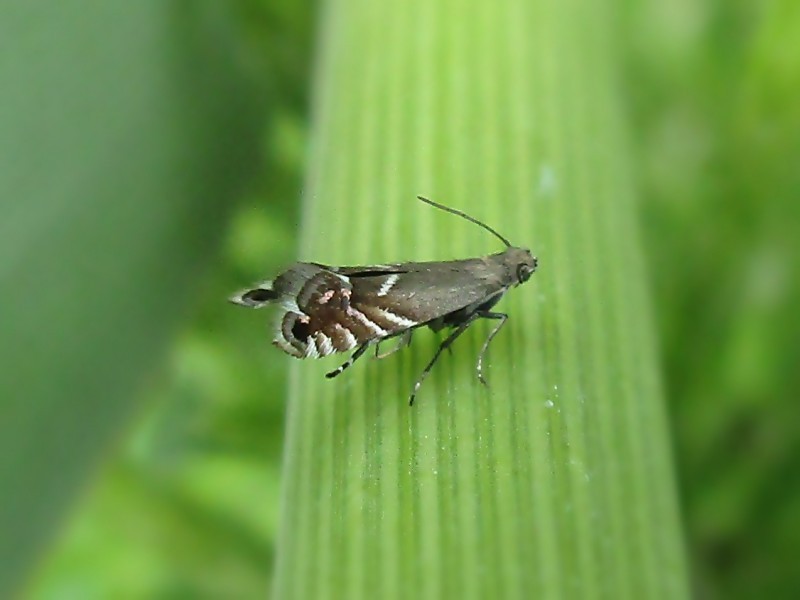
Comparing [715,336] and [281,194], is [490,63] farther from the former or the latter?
[715,336]

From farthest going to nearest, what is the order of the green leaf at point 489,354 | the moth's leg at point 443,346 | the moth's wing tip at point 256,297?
the moth's wing tip at point 256,297 → the moth's leg at point 443,346 → the green leaf at point 489,354

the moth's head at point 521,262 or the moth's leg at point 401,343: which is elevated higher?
the moth's head at point 521,262

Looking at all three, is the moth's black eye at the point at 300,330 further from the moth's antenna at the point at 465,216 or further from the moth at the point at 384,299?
the moth's antenna at the point at 465,216

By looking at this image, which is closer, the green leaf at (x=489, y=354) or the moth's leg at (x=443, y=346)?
the green leaf at (x=489, y=354)

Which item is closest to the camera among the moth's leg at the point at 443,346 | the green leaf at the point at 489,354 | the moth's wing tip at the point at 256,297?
the green leaf at the point at 489,354

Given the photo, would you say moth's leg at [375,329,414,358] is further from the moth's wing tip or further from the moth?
the moth's wing tip

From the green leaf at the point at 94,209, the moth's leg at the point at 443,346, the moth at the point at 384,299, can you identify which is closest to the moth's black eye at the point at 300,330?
the moth at the point at 384,299

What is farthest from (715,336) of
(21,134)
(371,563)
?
(21,134)

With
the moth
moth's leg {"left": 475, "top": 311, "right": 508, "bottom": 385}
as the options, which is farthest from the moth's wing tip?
moth's leg {"left": 475, "top": 311, "right": 508, "bottom": 385}
